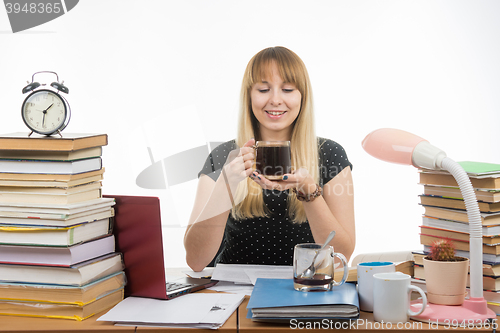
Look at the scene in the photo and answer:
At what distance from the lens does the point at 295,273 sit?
1039 mm

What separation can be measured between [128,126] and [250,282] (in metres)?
2.22

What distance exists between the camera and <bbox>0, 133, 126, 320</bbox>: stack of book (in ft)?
3.39

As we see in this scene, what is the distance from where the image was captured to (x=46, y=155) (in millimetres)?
1094

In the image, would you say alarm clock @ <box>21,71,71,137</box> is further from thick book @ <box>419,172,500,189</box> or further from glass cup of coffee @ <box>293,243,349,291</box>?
thick book @ <box>419,172,500,189</box>

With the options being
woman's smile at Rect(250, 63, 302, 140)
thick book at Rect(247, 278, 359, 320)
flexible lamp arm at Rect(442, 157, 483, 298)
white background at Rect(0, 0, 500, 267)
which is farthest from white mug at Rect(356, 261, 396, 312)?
white background at Rect(0, 0, 500, 267)

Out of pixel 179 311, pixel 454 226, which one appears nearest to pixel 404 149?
pixel 454 226

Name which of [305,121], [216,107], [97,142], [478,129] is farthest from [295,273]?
[478,129]

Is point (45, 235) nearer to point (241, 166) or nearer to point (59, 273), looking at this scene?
point (59, 273)

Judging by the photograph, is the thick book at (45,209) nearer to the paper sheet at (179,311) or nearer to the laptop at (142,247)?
the laptop at (142,247)

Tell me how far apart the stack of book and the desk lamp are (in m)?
0.72

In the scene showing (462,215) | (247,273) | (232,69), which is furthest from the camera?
(232,69)

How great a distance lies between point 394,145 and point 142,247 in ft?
2.23

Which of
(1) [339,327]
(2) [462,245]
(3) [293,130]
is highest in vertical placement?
(3) [293,130]

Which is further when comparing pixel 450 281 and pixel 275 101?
pixel 275 101
